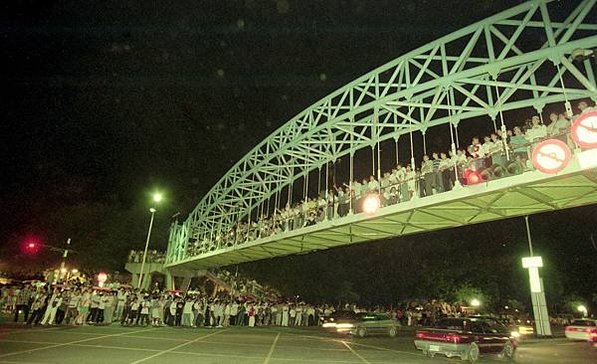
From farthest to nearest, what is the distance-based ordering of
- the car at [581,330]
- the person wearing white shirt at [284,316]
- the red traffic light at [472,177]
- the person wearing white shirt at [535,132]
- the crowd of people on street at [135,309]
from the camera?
1. the person wearing white shirt at [284,316]
2. the car at [581,330]
3. the crowd of people on street at [135,309]
4. the red traffic light at [472,177]
5. the person wearing white shirt at [535,132]

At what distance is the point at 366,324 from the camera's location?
20328 mm

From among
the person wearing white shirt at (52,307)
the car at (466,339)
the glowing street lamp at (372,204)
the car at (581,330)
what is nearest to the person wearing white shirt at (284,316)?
the glowing street lamp at (372,204)

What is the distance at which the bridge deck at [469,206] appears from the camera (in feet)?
40.2

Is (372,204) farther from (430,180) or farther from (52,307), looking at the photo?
(52,307)

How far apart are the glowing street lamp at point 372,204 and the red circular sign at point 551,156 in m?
6.57

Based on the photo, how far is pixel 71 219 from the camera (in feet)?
127

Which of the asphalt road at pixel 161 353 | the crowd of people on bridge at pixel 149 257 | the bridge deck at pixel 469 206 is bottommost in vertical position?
the asphalt road at pixel 161 353

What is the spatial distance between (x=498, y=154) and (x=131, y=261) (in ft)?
137

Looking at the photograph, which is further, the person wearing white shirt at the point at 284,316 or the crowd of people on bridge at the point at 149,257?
the crowd of people on bridge at the point at 149,257

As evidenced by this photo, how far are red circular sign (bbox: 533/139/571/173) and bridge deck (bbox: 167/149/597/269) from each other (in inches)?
17.1

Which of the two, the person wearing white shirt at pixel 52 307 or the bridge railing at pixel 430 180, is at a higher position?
the bridge railing at pixel 430 180

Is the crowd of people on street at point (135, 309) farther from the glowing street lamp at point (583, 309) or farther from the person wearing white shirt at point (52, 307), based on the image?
the glowing street lamp at point (583, 309)

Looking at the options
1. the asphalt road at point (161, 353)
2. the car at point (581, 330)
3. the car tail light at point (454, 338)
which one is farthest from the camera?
the car at point (581, 330)

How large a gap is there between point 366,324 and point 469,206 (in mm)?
8867
